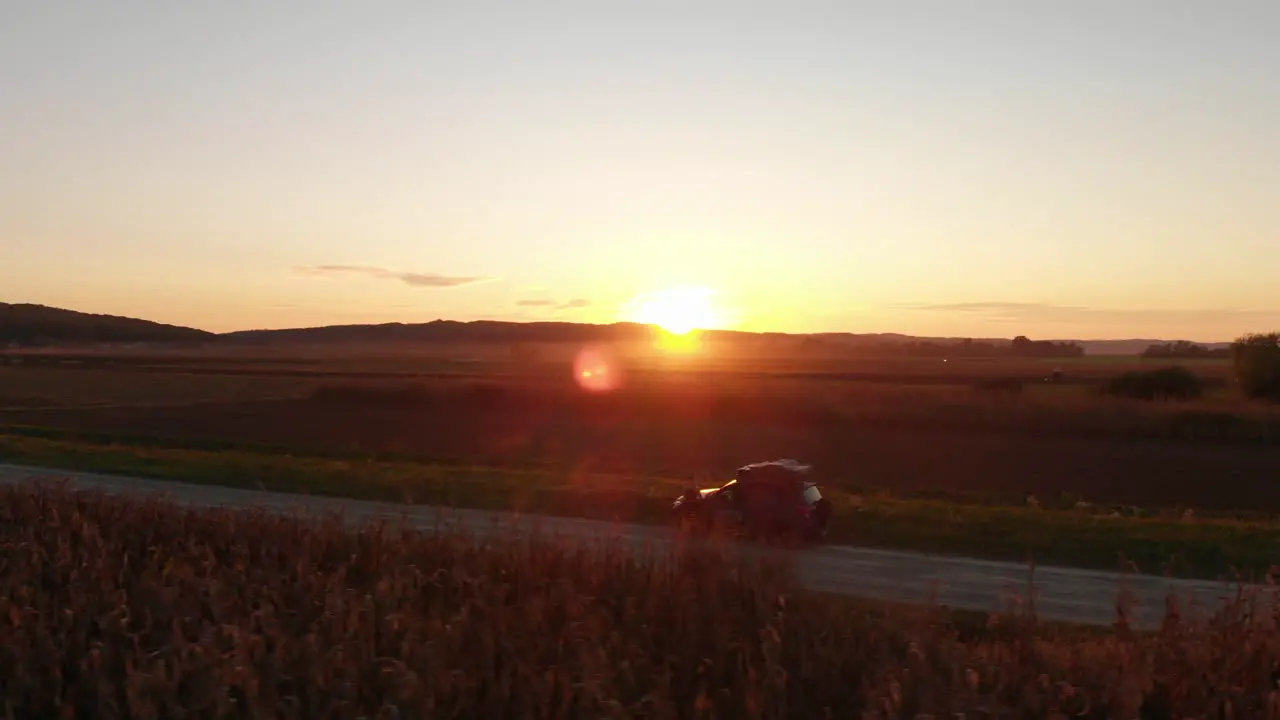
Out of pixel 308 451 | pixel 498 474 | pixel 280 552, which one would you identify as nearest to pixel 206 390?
pixel 308 451

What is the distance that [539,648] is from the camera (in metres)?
6.70

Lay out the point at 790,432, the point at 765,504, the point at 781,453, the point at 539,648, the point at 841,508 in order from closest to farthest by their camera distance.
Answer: the point at 539,648 → the point at 765,504 → the point at 841,508 → the point at 781,453 → the point at 790,432

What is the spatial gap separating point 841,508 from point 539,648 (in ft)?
57.6

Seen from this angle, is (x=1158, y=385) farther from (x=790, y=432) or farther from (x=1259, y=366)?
(x=790, y=432)

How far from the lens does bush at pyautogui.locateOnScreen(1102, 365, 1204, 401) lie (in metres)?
68.8

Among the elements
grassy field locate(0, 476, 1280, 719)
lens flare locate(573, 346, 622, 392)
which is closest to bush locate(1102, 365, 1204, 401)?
lens flare locate(573, 346, 622, 392)

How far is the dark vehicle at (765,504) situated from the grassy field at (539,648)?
1145cm

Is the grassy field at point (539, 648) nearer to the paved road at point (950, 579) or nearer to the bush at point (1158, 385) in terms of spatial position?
the paved road at point (950, 579)

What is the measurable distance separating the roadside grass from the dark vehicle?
1106 millimetres

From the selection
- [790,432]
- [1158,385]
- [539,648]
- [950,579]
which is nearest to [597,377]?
[1158,385]

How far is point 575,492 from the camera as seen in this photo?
25.2 metres

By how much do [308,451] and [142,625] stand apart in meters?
29.3

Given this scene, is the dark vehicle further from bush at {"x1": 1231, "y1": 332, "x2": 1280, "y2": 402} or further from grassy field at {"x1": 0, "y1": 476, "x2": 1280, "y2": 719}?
bush at {"x1": 1231, "y1": 332, "x2": 1280, "y2": 402}

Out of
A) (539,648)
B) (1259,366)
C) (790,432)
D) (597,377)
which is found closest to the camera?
(539,648)
